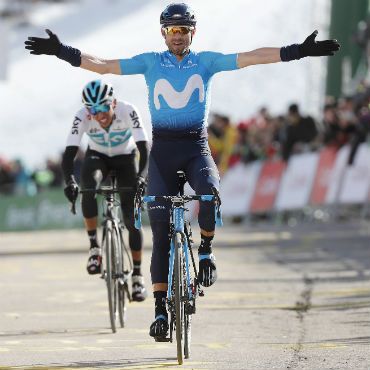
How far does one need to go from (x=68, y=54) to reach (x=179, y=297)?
5.83ft

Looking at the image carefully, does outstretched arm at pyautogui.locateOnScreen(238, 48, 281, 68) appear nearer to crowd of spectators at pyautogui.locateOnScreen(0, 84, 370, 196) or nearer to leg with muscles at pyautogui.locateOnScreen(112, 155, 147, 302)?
leg with muscles at pyautogui.locateOnScreen(112, 155, 147, 302)

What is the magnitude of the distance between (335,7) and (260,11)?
45.3 meters

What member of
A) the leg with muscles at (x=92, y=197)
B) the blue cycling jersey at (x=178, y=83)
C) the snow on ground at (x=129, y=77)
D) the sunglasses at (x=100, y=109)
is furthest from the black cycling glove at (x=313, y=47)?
the snow on ground at (x=129, y=77)

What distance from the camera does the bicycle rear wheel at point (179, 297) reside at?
842 cm

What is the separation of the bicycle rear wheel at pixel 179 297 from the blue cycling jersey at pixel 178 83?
32.3 inches

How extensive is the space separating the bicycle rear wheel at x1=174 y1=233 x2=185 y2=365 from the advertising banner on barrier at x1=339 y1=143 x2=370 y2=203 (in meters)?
13.1

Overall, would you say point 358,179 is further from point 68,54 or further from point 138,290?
point 68,54

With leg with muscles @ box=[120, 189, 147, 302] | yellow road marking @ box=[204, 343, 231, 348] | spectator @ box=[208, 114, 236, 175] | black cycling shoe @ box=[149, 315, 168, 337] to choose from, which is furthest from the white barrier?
black cycling shoe @ box=[149, 315, 168, 337]

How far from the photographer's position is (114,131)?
11.4m

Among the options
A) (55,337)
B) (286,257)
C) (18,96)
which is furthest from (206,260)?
(18,96)

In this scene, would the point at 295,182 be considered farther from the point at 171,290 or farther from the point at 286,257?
the point at 171,290

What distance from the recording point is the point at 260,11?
252 ft

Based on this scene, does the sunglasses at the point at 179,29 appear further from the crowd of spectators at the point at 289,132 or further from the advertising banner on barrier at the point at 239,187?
the advertising banner on barrier at the point at 239,187

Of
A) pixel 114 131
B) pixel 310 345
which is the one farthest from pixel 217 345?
pixel 114 131
